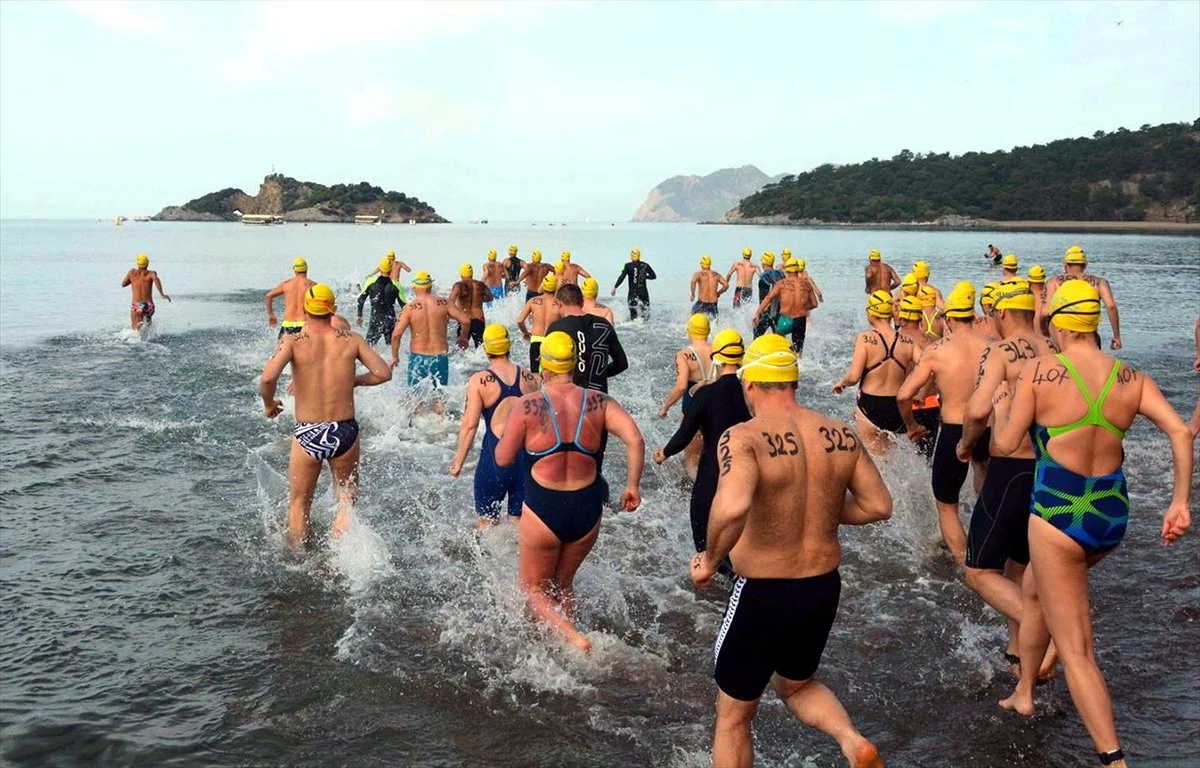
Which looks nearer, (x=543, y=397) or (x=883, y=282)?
(x=543, y=397)

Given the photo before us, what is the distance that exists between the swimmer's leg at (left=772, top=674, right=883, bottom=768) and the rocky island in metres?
167

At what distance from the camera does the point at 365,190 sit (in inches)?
6521

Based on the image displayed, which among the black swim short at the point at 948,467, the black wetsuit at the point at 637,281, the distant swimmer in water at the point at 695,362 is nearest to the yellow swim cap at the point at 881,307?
the distant swimmer in water at the point at 695,362

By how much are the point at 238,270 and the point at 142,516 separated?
4083 centimetres

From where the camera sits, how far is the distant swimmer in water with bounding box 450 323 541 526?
21.9 feet

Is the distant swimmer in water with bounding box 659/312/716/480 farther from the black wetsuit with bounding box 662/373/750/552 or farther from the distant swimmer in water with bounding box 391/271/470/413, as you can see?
the distant swimmer in water with bounding box 391/271/470/413

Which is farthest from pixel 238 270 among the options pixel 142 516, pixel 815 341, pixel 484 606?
pixel 484 606

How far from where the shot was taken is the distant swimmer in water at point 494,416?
6.68 metres

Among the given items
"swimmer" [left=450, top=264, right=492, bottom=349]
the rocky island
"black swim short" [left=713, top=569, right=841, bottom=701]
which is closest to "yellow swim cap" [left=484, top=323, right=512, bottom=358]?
"black swim short" [left=713, top=569, right=841, bottom=701]

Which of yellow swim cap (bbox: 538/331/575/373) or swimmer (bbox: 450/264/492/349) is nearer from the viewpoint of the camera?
yellow swim cap (bbox: 538/331/575/373)

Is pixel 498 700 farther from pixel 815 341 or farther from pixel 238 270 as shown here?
pixel 238 270

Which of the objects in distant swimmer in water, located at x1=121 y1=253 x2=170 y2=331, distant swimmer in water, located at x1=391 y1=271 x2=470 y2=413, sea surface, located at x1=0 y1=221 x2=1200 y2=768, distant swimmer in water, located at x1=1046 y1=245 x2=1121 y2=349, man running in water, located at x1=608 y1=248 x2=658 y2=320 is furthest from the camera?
man running in water, located at x1=608 y1=248 x2=658 y2=320

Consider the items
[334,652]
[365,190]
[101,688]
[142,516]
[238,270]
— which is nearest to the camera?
[101,688]

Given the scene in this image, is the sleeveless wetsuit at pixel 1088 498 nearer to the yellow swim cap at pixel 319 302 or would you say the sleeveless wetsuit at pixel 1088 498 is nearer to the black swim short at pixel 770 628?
the black swim short at pixel 770 628
